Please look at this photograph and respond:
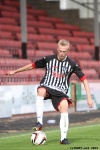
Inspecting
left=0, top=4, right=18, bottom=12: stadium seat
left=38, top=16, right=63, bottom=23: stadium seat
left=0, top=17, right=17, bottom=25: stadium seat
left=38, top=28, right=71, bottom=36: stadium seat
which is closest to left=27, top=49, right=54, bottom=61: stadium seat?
left=0, top=17, right=17, bottom=25: stadium seat

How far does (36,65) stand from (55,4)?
2366cm

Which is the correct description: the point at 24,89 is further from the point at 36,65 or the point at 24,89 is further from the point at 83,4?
the point at 83,4

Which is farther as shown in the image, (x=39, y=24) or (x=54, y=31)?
(x=54, y=31)

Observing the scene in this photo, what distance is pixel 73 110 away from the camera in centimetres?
2248

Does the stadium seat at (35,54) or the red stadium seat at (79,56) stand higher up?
the stadium seat at (35,54)

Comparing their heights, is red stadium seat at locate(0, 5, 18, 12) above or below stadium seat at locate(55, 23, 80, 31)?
above

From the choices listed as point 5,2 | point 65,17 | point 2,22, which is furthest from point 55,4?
point 2,22

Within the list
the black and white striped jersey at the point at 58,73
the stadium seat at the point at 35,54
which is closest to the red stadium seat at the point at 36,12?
the stadium seat at the point at 35,54

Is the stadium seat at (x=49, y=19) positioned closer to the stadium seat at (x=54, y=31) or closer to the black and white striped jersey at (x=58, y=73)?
the stadium seat at (x=54, y=31)

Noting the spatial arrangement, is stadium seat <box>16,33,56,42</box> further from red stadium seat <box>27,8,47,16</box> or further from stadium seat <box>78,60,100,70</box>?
red stadium seat <box>27,8,47,16</box>

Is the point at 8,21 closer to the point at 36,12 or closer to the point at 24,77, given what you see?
the point at 36,12

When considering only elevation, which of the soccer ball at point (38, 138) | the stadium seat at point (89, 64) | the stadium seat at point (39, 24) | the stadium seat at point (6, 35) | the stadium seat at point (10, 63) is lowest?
the stadium seat at point (89, 64)

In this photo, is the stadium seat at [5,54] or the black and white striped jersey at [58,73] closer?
the black and white striped jersey at [58,73]

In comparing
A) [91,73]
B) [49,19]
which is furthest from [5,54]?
[49,19]
